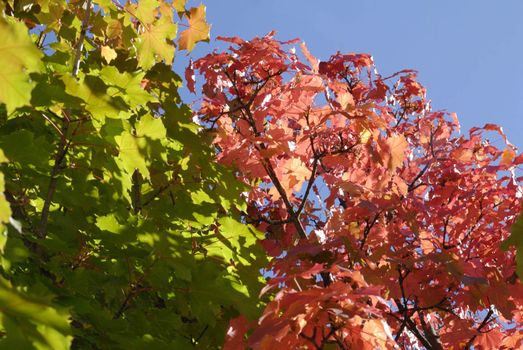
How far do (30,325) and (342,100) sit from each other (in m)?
2.52

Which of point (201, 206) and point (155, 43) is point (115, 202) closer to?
point (201, 206)

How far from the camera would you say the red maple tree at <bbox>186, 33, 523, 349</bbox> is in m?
3.14

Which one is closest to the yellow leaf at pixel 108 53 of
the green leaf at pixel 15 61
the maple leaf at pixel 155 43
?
the maple leaf at pixel 155 43

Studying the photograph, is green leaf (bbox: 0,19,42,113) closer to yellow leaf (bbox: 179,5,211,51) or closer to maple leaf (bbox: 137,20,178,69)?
maple leaf (bbox: 137,20,178,69)

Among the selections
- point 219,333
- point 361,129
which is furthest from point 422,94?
point 219,333

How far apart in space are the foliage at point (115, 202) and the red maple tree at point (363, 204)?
28 centimetres

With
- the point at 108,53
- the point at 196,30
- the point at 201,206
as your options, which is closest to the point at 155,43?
the point at 108,53

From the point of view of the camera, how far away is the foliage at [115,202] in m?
2.38

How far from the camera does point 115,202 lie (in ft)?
8.86

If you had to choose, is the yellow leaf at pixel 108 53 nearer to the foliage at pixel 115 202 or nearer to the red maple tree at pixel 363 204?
the foliage at pixel 115 202

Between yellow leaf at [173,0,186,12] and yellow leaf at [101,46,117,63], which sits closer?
yellow leaf at [101,46,117,63]

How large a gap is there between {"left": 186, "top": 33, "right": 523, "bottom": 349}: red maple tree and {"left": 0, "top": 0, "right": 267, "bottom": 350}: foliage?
28 cm

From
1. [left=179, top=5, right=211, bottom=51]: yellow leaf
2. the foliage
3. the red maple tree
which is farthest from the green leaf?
[left=179, top=5, right=211, bottom=51]: yellow leaf

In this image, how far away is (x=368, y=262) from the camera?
325cm
